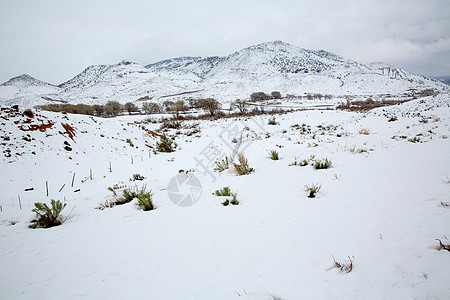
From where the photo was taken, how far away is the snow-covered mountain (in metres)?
83.1

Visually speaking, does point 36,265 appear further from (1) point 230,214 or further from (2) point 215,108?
(2) point 215,108

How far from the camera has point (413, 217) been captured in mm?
2662

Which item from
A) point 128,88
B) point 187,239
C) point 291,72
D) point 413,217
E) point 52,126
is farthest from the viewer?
point 128,88

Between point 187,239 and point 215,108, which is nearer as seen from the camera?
point 187,239

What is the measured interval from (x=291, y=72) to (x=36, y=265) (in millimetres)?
120553

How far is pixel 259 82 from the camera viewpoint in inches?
3760

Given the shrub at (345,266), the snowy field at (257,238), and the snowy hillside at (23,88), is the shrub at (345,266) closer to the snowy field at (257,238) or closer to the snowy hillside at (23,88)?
the snowy field at (257,238)

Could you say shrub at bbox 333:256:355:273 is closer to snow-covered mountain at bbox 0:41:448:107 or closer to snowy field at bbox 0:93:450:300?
snowy field at bbox 0:93:450:300

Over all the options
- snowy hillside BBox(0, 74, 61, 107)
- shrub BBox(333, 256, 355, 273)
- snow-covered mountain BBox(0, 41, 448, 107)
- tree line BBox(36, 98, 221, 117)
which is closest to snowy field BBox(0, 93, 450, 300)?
shrub BBox(333, 256, 355, 273)

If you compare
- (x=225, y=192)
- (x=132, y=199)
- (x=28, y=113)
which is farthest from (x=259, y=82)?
(x=132, y=199)

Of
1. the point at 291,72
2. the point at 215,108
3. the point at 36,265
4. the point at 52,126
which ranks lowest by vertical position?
the point at 36,265

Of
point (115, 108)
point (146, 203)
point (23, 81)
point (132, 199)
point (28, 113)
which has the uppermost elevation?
point (23, 81)

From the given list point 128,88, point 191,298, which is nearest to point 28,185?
point 191,298

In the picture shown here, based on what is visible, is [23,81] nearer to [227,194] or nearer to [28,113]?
[28,113]
